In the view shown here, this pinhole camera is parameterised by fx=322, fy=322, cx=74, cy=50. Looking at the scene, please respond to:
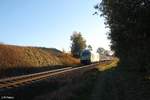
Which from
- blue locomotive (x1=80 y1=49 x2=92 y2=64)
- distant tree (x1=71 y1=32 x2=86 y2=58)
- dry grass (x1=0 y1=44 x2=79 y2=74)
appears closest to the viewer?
dry grass (x1=0 y1=44 x2=79 y2=74)

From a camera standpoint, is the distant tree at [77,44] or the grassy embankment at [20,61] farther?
the distant tree at [77,44]

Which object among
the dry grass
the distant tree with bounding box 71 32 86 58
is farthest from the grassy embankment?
the distant tree with bounding box 71 32 86 58

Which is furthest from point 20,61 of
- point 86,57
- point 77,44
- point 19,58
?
point 77,44

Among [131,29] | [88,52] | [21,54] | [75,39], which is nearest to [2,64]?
[21,54]

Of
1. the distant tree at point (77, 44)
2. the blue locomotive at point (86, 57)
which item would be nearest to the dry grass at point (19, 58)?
the blue locomotive at point (86, 57)

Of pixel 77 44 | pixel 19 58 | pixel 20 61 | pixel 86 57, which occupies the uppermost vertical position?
pixel 77 44

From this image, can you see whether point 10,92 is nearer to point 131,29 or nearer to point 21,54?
point 131,29

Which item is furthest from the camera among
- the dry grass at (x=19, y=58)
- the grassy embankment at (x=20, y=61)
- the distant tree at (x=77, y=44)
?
the distant tree at (x=77, y=44)

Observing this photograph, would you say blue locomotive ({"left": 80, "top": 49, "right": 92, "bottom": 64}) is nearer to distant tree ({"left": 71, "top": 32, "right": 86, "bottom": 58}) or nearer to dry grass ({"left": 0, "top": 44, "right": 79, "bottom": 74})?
dry grass ({"left": 0, "top": 44, "right": 79, "bottom": 74})

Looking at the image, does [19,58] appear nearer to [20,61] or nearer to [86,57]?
[20,61]

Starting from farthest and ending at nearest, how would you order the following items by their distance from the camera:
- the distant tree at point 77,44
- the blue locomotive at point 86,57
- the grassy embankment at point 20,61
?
the distant tree at point 77,44 < the blue locomotive at point 86,57 < the grassy embankment at point 20,61

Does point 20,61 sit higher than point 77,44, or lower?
lower

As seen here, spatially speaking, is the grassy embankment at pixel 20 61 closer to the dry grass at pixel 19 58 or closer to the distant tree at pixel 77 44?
the dry grass at pixel 19 58

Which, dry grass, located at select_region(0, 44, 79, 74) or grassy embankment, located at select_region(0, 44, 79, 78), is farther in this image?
dry grass, located at select_region(0, 44, 79, 74)
